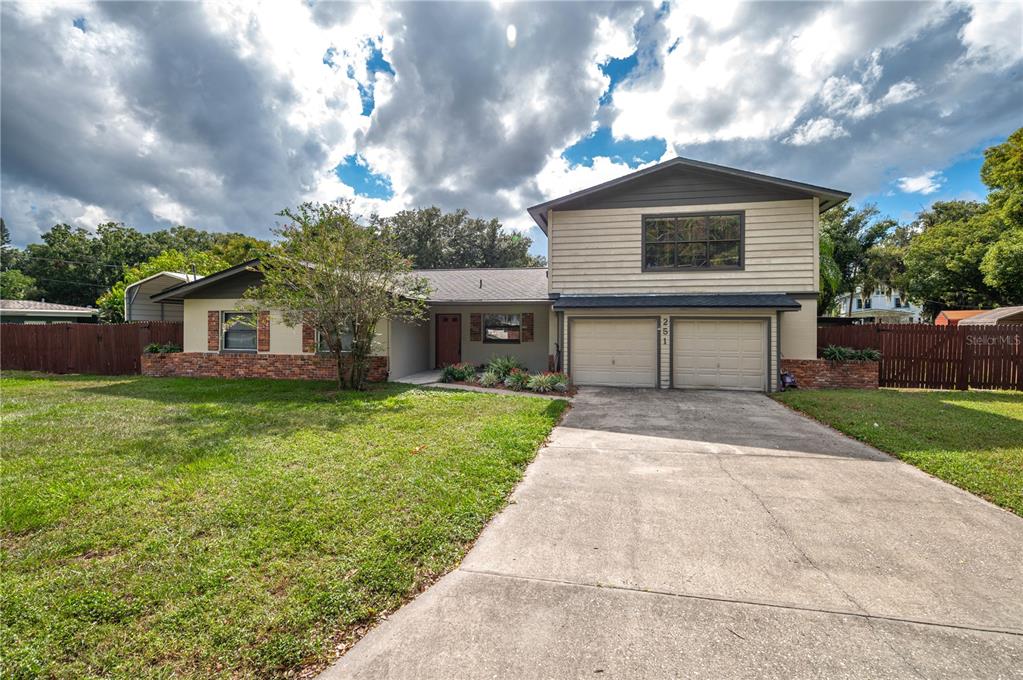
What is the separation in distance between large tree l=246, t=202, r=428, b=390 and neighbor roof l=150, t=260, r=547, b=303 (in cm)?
210

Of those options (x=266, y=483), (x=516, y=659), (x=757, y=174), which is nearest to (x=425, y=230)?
(x=757, y=174)

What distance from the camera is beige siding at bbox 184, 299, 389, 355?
465 inches

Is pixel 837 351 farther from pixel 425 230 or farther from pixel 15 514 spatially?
pixel 425 230

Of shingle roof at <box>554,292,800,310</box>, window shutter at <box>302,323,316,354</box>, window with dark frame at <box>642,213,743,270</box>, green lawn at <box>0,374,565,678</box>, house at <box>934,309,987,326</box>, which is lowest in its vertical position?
green lawn at <box>0,374,565,678</box>

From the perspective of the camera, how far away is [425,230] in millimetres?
36312

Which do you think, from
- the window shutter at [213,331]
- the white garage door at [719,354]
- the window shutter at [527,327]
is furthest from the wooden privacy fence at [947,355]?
the window shutter at [213,331]

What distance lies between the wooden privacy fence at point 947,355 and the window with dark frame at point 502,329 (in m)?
9.53

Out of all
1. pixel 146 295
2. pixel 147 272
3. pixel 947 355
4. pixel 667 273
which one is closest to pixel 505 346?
pixel 667 273

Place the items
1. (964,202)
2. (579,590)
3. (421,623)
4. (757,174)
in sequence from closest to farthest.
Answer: (421,623) < (579,590) < (757,174) < (964,202)

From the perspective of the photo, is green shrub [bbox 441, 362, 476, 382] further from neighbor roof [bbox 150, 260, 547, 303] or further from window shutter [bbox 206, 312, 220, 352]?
window shutter [bbox 206, 312, 220, 352]

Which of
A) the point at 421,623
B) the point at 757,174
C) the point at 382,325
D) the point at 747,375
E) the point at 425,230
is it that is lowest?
the point at 421,623

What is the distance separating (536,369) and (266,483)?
10.6m

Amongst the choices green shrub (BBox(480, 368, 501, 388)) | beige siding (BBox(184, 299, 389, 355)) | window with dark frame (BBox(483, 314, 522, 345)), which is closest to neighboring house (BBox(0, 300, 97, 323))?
beige siding (BBox(184, 299, 389, 355))

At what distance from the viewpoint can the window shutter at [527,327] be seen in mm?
14266
